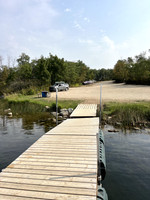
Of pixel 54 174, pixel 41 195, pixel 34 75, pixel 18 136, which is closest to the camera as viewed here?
pixel 41 195

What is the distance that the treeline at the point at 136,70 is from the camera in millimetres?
34441

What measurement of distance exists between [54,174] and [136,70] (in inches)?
1422

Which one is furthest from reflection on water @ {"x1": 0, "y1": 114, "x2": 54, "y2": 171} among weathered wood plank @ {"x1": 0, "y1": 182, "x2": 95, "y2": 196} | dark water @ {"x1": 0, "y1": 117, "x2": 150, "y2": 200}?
weathered wood plank @ {"x1": 0, "y1": 182, "x2": 95, "y2": 196}

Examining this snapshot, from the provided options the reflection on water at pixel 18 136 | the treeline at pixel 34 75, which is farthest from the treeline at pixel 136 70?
the reflection on water at pixel 18 136

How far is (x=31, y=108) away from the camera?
Result: 664 inches

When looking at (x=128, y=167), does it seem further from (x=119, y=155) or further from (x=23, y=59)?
(x=23, y=59)

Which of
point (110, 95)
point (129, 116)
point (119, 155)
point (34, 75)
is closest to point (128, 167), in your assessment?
point (119, 155)

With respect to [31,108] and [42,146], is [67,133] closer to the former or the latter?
[42,146]

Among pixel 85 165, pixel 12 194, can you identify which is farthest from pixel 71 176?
pixel 12 194

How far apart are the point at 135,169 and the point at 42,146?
3262 mm

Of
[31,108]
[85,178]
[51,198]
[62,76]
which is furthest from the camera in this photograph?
[62,76]

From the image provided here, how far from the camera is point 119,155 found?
683cm

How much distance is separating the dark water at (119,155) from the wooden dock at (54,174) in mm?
1073

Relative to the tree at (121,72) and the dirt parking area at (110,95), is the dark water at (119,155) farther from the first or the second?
the tree at (121,72)
